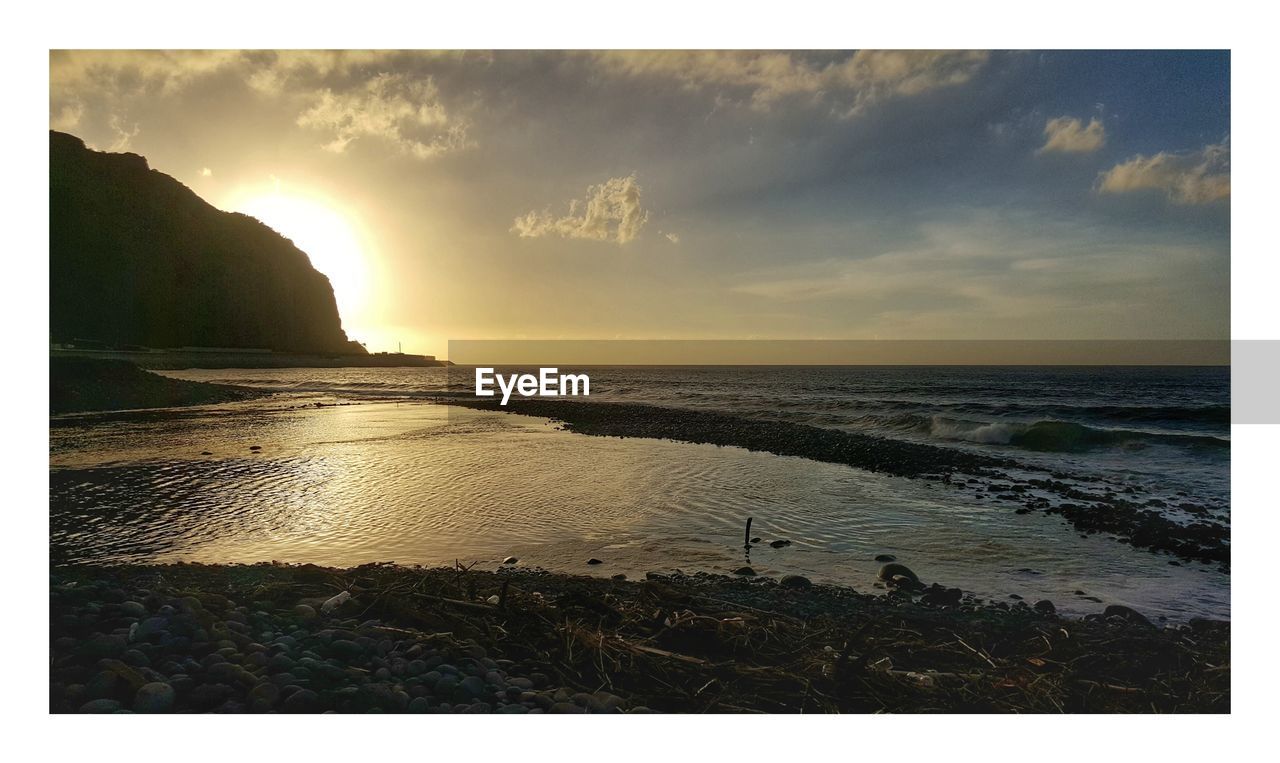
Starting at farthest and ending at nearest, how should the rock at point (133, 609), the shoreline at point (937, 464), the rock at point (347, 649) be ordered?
the shoreline at point (937, 464) < the rock at point (133, 609) < the rock at point (347, 649)

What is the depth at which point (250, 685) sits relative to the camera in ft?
12.5

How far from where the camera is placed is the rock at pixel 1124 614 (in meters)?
5.60

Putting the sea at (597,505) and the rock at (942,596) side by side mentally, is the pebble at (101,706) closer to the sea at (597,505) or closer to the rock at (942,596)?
the sea at (597,505)

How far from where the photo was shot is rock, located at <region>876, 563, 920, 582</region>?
21.5ft

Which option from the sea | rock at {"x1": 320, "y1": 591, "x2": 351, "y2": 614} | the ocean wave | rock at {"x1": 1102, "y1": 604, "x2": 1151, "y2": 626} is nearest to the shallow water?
A: the sea

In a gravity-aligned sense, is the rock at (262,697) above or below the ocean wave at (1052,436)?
below

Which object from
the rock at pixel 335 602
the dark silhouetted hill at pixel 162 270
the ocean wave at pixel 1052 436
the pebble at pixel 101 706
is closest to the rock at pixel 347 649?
the rock at pixel 335 602

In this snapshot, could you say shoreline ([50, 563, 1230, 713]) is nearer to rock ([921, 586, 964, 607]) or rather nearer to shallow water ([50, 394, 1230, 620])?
rock ([921, 586, 964, 607])

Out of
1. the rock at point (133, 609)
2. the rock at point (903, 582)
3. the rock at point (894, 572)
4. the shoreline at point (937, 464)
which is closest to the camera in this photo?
the rock at point (133, 609)

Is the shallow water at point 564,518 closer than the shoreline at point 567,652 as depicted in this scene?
No

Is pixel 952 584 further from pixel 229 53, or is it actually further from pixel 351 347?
pixel 351 347

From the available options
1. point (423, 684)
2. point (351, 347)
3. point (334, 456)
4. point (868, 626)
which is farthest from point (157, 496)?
point (351, 347)

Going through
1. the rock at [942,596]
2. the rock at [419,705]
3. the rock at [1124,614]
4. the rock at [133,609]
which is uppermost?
the rock at [133,609]

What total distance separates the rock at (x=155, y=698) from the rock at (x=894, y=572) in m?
6.43
